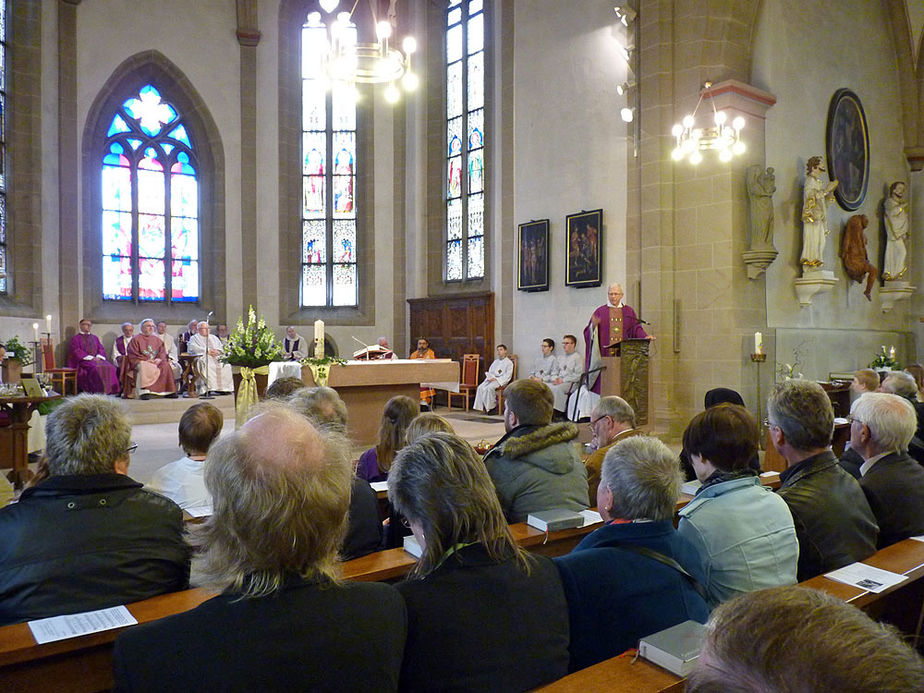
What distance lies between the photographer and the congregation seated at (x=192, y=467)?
2.92m

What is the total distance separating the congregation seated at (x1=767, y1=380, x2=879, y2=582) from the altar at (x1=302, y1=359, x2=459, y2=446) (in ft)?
17.0

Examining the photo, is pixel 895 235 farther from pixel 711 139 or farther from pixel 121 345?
pixel 121 345

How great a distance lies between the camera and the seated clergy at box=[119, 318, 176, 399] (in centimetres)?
1159

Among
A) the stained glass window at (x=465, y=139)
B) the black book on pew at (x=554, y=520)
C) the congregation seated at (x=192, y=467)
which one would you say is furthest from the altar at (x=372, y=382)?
the stained glass window at (x=465, y=139)

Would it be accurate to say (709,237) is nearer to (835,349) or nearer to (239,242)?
(835,349)

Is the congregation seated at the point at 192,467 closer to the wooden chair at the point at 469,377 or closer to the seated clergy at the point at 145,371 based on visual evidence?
the wooden chair at the point at 469,377

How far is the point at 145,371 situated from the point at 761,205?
31.3 feet

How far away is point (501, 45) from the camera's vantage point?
39.8 feet

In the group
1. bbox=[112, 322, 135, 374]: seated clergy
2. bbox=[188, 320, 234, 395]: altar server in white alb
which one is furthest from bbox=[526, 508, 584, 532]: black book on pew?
bbox=[112, 322, 135, 374]: seated clergy

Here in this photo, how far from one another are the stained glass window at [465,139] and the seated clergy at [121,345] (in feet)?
19.0

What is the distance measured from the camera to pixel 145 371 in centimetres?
1158

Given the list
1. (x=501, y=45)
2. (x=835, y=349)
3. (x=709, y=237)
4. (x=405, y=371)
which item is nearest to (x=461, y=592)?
(x=405, y=371)

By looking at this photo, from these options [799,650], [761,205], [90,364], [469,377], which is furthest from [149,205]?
[799,650]

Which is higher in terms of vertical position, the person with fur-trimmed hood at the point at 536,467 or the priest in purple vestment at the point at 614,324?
the priest in purple vestment at the point at 614,324
